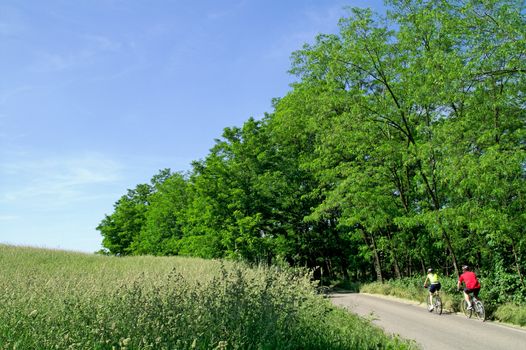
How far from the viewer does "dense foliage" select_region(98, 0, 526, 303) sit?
17375 millimetres

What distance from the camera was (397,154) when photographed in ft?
81.8

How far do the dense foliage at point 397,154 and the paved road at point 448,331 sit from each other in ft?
9.72

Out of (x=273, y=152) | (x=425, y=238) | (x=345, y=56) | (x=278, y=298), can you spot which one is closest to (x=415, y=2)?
(x=345, y=56)

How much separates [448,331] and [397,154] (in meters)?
13.0

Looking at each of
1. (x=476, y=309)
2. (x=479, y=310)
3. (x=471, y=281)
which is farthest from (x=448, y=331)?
(x=471, y=281)

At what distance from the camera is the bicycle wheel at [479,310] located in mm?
15984

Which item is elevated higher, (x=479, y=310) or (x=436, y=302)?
(x=436, y=302)

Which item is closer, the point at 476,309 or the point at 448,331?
the point at 448,331

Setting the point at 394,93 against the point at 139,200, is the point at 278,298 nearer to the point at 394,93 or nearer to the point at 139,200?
the point at 394,93

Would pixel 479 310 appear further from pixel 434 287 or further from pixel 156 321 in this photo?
pixel 156 321

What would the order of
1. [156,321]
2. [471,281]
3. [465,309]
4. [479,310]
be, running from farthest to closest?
[465,309]
[471,281]
[479,310]
[156,321]

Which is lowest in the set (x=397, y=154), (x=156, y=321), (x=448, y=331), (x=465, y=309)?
(x=448, y=331)

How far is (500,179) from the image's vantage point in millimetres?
17125

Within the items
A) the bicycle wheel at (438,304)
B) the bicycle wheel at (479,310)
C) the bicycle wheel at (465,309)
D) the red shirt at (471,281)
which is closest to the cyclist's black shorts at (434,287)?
the bicycle wheel at (438,304)
